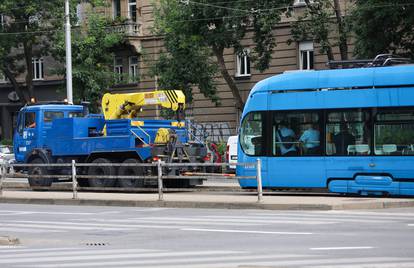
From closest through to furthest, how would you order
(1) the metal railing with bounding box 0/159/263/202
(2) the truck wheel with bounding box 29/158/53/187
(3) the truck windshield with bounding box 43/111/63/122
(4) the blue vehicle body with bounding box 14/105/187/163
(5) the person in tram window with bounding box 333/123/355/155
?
(1) the metal railing with bounding box 0/159/263/202 → (5) the person in tram window with bounding box 333/123/355/155 → (4) the blue vehicle body with bounding box 14/105/187/163 → (2) the truck wheel with bounding box 29/158/53/187 → (3) the truck windshield with bounding box 43/111/63/122

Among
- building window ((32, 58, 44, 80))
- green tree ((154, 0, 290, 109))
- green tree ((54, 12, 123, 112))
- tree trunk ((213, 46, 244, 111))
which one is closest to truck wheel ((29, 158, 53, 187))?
green tree ((154, 0, 290, 109))

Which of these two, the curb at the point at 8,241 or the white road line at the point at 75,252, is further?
the curb at the point at 8,241

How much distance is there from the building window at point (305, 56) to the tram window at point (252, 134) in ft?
70.8

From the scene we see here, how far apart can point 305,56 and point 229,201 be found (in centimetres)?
2568

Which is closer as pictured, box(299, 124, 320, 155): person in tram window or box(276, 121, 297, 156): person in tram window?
box(299, 124, 320, 155): person in tram window

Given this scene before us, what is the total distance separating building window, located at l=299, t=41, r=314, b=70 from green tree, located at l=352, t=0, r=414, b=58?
34.4ft

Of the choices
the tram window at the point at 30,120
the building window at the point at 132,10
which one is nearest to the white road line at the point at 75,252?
the tram window at the point at 30,120

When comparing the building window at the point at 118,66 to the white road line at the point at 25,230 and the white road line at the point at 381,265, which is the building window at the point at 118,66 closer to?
the white road line at the point at 25,230

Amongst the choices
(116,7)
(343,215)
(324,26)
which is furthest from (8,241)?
(116,7)

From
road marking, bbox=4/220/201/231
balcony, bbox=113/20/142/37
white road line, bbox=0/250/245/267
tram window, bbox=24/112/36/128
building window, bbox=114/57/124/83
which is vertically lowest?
road marking, bbox=4/220/201/231

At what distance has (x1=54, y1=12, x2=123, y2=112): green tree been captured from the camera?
4753 centimetres

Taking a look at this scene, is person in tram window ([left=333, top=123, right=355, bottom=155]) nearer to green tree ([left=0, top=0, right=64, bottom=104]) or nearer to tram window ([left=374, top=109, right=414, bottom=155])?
tram window ([left=374, top=109, right=414, bottom=155])

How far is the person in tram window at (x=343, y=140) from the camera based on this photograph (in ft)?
75.5

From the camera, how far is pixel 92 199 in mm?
24484
